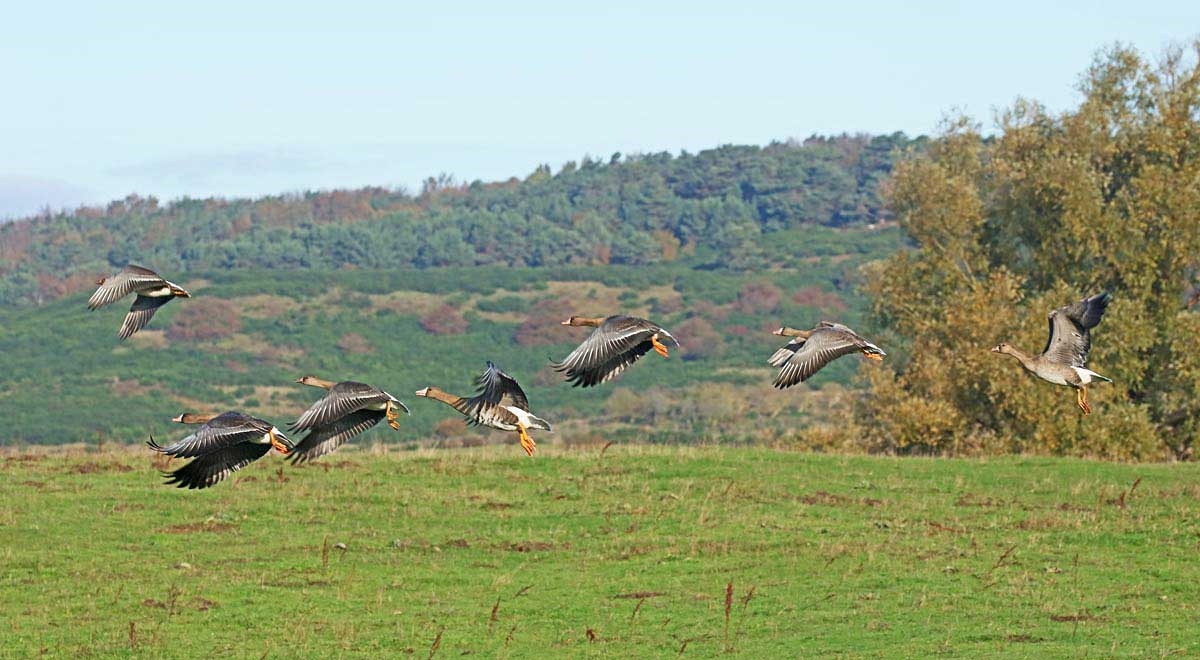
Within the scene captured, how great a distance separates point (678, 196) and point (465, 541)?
142580mm

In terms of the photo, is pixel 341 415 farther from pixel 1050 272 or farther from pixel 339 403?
pixel 1050 272

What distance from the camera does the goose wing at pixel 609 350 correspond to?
1177cm

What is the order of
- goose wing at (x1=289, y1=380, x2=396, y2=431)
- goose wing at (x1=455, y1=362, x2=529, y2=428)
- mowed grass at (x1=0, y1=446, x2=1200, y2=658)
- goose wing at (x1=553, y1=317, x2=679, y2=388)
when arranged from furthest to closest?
mowed grass at (x1=0, y1=446, x2=1200, y2=658) < goose wing at (x1=455, y1=362, x2=529, y2=428) < goose wing at (x1=553, y1=317, x2=679, y2=388) < goose wing at (x1=289, y1=380, x2=396, y2=431)

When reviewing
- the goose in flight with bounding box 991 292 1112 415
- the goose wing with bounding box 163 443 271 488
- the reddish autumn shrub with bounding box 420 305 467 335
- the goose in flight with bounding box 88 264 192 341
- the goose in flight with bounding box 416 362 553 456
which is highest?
the goose in flight with bounding box 88 264 192 341

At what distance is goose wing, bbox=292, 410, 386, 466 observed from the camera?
11.9 meters

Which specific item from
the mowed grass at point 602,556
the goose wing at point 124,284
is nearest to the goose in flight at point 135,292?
the goose wing at point 124,284

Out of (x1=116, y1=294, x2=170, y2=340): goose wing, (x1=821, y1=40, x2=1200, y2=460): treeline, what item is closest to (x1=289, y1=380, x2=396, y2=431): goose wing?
(x1=116, y1=294, x2=170, y2=340): goose wing

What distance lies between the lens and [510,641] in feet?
59.0

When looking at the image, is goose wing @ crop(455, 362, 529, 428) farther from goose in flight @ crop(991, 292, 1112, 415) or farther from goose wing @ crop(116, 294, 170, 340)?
goose in flight @ crop(991, 292, 1112, 415)

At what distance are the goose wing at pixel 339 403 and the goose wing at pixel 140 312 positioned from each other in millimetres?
2898

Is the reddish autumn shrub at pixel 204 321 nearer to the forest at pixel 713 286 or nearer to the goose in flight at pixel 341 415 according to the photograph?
the forest at pixel 713 286

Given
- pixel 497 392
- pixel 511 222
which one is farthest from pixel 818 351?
pixel 511 222

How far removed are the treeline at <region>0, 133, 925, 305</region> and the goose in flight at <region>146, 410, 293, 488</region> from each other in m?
117

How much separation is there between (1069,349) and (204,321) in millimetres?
98476
